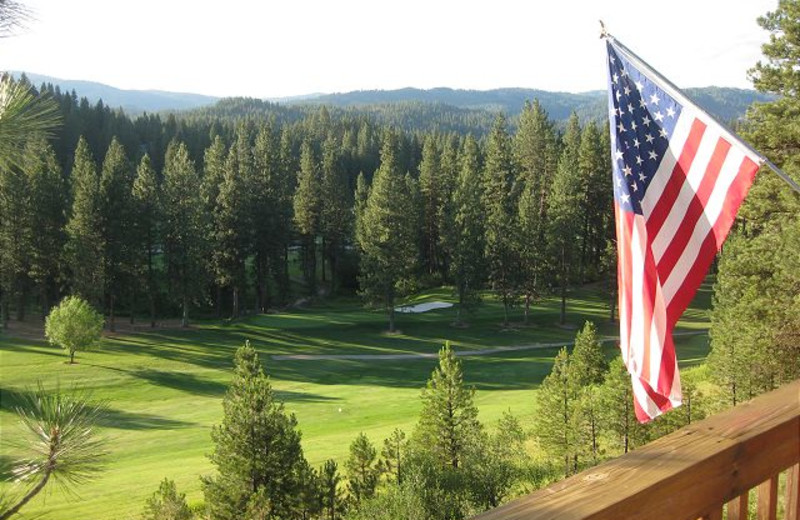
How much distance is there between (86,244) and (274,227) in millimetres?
16185

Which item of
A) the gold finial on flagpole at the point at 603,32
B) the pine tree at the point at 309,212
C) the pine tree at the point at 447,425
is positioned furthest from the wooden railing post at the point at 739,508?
the pine tree at the point at 309,212

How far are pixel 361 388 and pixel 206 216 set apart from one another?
21.7m

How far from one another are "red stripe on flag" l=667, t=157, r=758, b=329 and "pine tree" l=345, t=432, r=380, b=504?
46.6 feet

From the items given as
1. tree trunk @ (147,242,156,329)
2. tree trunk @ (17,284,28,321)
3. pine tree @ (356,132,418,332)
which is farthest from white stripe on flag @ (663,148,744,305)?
tree trunk @ (17,284,28,321)

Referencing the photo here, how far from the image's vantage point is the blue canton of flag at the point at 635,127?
14.9 ft

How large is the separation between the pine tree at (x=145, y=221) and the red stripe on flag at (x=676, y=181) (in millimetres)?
49422

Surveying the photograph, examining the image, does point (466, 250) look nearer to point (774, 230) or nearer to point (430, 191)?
point (430, 191)

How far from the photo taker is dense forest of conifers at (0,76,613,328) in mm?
47906

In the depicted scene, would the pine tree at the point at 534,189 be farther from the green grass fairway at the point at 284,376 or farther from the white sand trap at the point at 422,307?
the white sand trap at the point at 422,307

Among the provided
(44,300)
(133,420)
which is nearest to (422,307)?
(44,300)

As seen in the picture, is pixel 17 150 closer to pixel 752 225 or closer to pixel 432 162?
pixel 752 225

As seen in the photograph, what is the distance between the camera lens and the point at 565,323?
5109 cm

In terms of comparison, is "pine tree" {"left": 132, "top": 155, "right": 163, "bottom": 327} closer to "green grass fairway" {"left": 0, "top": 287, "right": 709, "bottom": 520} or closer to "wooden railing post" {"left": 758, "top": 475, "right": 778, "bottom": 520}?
A: "green grass fairway" {"left": 0, "top": 287, "right": 709, "bottom": 520}

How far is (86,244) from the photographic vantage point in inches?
1829
